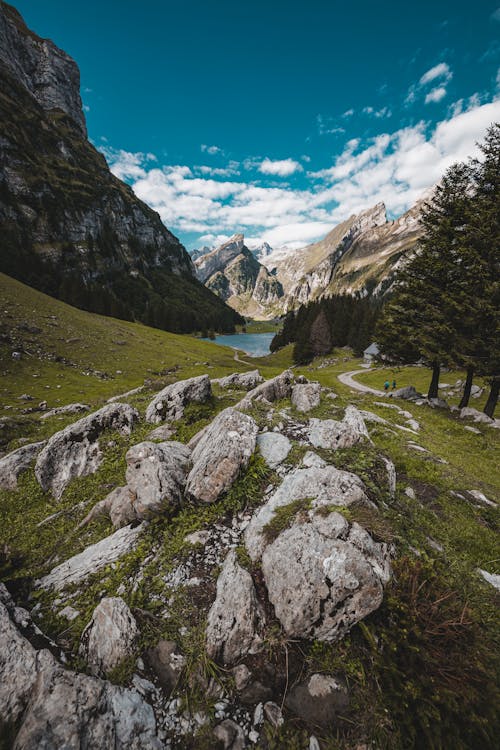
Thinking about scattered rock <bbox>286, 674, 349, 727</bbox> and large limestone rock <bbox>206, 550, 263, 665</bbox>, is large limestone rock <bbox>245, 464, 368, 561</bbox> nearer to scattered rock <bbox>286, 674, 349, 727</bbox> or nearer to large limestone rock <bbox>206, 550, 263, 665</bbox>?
large limestone rock <bbox>206, 550, 263, 665</bbox>

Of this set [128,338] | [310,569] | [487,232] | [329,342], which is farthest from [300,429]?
[329,342]

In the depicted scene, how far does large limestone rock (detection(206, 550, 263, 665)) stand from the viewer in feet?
17.7

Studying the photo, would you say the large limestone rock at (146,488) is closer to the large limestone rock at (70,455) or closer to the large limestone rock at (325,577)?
the large limestone rock at (70,455)

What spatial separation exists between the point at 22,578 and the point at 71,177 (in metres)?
232

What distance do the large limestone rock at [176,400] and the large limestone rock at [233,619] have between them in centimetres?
1024

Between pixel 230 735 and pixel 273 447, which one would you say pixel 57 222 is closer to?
pixel 273 447

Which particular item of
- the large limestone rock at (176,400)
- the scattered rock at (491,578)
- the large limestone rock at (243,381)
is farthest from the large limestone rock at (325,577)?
the large limestone rock at (243,381)

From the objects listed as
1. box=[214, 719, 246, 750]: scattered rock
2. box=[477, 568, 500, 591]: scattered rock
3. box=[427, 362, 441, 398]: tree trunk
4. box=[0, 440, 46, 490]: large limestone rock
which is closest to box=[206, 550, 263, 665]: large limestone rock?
box=[214, 719, 246, 750]: scattered rock

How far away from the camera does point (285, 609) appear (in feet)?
18.6

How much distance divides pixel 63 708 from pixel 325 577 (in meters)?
4.73

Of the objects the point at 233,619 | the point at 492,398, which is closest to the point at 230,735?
the point at 233,619

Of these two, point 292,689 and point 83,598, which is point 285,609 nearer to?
point 292,689

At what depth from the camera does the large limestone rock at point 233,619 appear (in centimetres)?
541

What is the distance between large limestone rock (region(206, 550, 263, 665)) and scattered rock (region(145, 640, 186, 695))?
61 cm
